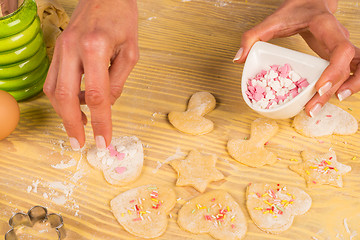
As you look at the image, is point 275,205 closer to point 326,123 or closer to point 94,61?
point 326,123

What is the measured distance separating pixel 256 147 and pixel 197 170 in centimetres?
17

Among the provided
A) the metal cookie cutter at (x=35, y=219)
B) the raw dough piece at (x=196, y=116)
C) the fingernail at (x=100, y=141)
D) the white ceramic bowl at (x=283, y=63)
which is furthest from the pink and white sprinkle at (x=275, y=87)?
the metal cookie cutter at (x=35, y=219)

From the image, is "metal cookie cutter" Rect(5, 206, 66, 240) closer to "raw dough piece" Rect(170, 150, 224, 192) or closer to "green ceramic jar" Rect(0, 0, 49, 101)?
"raw dough piece" Rect(170, 150, 224, 192)

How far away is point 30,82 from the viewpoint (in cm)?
116

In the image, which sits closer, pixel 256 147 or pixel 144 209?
pixel 144 209

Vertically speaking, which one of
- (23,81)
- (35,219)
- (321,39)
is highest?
(321,39)

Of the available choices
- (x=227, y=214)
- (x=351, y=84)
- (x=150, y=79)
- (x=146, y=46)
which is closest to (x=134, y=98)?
(x=150, y=79)

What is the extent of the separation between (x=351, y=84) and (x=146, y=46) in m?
0.64

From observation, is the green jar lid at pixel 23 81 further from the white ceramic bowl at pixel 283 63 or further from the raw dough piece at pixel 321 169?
the raw dough piece at pixel 321 169

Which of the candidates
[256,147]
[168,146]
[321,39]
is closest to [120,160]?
[168,146]

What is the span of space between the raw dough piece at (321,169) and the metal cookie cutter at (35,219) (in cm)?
55

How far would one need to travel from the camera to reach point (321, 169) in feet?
3.26

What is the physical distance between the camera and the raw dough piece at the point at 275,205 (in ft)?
2.92

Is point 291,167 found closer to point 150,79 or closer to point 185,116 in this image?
point 185,116
